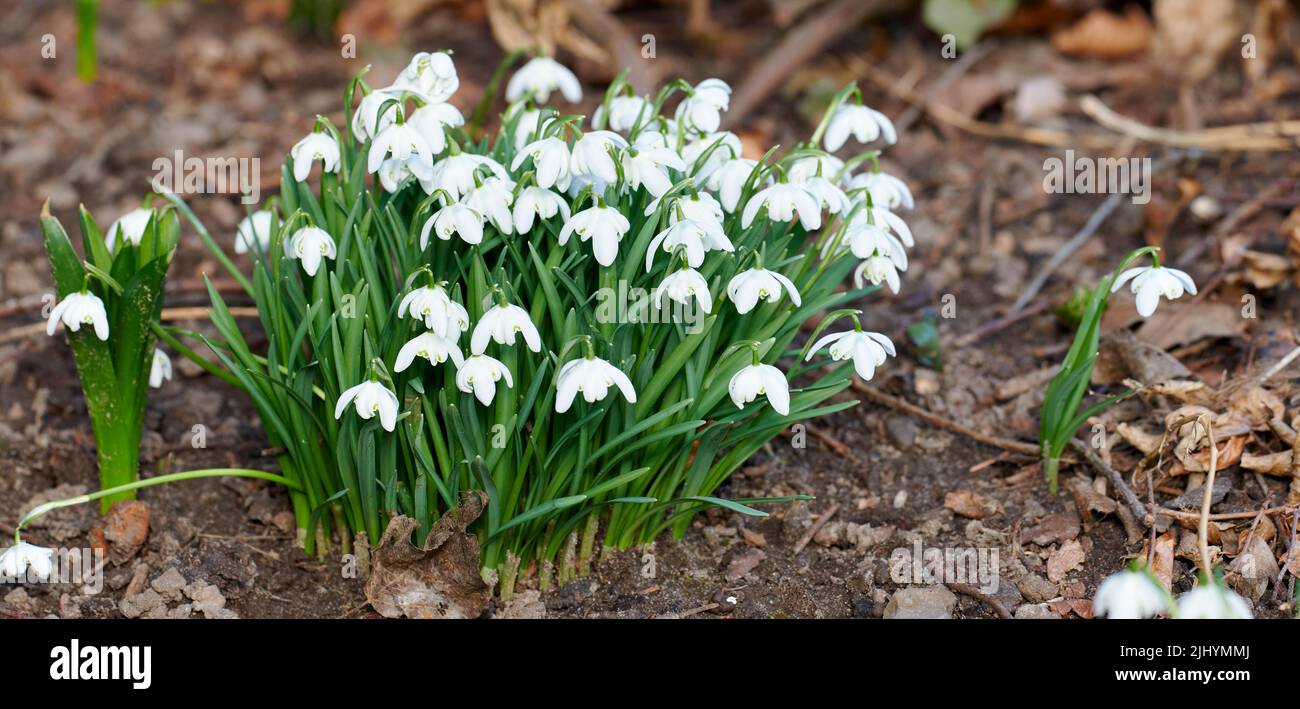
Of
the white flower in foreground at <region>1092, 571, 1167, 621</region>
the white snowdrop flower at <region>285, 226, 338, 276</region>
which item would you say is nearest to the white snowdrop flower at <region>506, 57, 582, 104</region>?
the white snowdrop flower at <region>285, 226, 338, 276</region>

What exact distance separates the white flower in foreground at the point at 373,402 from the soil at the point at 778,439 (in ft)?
1.91

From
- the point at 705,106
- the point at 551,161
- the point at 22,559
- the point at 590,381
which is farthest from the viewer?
the point at 705,106

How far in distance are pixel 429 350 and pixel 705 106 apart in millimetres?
815

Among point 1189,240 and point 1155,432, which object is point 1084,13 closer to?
point 1189,240

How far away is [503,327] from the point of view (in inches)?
90.9

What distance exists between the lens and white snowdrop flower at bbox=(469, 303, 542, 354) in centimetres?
230

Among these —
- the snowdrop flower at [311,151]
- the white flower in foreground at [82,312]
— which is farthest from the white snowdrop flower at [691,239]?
the white flower in foreground at [82,312]

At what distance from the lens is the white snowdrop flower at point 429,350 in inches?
92.5

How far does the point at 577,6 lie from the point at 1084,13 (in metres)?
1.81

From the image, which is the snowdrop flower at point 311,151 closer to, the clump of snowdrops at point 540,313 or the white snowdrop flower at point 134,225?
the clump of snowdrops at point 540,313

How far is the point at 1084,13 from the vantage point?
470 centimetres

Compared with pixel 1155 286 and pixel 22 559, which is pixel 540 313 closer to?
pixel 22 559

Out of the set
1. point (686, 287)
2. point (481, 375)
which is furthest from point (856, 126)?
point (481, 375)
